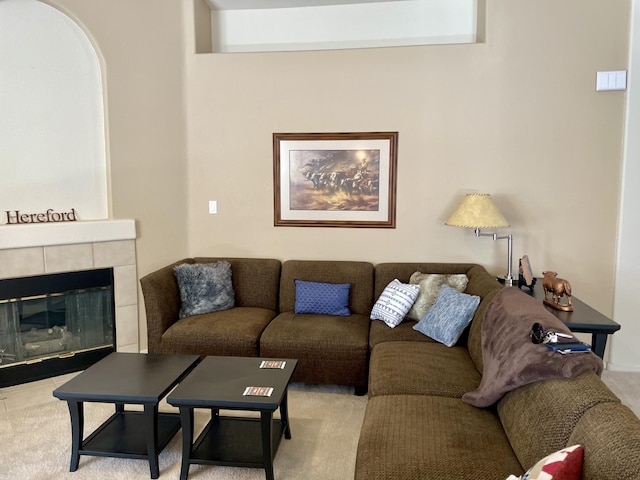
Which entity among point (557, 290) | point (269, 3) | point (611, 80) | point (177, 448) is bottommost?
point (177, 448)

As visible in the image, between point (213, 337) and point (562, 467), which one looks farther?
point (213, 337)

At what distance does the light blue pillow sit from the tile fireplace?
222 cm

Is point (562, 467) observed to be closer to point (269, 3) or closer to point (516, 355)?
point (516, 355)

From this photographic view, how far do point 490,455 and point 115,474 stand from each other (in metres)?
1.77

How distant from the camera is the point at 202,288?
3648 mm

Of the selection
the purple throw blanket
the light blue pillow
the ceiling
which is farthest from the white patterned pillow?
the ceiling

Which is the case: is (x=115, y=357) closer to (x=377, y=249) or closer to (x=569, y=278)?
(x=377, y=249)

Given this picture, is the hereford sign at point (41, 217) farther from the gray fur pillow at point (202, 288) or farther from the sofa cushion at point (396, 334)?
the sofa cushion at point (396, 334)

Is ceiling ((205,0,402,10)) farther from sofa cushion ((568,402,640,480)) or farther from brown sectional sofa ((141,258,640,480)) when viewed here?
sofa cushion ((568,402,640,480))

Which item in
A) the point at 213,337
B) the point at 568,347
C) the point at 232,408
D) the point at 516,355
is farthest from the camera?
the point at 213,337

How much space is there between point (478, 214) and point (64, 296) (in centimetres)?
301

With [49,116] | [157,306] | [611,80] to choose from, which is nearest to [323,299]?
[157,306]

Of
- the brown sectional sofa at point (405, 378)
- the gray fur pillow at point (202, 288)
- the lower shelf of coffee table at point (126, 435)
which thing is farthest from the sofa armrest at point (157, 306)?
the lower shelf of coffee table at point (126, 435)

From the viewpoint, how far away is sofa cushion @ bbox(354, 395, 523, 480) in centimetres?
169
